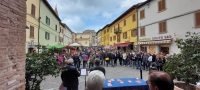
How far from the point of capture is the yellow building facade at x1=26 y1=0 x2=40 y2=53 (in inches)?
590

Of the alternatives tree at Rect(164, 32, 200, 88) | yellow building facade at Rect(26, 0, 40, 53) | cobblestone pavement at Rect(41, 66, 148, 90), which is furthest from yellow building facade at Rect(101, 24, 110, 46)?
tree at Rect(164, 32, 200, 88)

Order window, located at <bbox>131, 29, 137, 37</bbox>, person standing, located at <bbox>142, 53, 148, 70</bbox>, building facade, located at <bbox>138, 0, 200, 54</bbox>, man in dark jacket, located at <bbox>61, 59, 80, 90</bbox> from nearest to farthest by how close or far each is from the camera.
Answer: man in dark jacket, located at <bbox>61, 59, 80, 90</bbox>
building facade, located at <bbox>138, 0, 200, 54</bbox>
person standing, located at <bbox>142, 53, 148, 70</bbox>
window, located at <bbox>131, 29, 137, 37</bbox>

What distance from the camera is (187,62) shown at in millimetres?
4520

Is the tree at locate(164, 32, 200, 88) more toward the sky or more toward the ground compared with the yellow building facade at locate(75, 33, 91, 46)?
more toward the ground

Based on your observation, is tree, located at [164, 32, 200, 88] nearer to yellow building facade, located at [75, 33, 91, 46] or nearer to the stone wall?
the stone wall

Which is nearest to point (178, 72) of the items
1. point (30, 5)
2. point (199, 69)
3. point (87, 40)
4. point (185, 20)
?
point (199, 69)

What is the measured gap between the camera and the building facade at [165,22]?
13.0 meters

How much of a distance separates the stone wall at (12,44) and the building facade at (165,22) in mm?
13704

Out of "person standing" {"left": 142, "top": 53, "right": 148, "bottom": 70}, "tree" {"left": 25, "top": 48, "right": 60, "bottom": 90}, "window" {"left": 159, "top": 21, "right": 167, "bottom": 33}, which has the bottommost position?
"person standing" {"left": 142, "top": 53, "right": 148, "bottom": 70}

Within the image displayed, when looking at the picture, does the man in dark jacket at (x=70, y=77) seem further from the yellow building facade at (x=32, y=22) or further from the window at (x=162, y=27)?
the window at (x=162, y=27)

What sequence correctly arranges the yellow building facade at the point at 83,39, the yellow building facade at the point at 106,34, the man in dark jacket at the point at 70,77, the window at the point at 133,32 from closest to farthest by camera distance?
the man in dark jacket at the point at 70,77
the window at the point at 133,32
the yellow building facade at the point at 106,34
the yellow building facade at the point at 83,39

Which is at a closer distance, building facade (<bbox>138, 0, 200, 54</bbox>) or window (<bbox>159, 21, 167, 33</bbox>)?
building facade (<bbox>138, 0, 200, 54</bbox>)

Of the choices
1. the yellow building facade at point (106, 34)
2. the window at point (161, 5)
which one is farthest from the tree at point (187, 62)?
the yellow building facade at point (106, 34)

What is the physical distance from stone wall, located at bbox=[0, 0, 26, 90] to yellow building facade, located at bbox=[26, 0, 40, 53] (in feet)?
40.1
